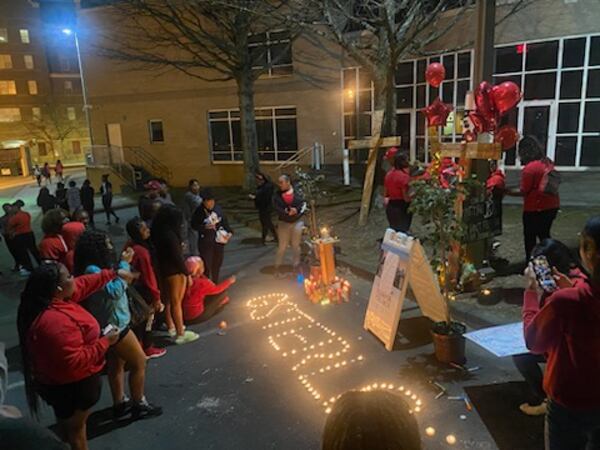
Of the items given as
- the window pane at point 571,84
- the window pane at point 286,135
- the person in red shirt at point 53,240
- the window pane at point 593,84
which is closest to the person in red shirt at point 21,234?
the person in red shirt at point 53,240

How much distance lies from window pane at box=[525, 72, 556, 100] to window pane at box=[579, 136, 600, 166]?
203 centimetres

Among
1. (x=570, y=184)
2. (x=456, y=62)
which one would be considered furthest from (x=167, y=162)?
(x=570, y=184)

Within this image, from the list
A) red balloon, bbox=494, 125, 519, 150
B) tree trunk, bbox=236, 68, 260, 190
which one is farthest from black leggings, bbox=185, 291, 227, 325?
tree trunk, bbox=236, 68, 260, 190

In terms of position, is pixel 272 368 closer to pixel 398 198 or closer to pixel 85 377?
pixel 85 377

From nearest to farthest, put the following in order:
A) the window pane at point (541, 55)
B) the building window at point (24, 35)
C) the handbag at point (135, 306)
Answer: the handbag at point (135, 306) → the window pane at point (541, 55) → the building window at point (24, 35)

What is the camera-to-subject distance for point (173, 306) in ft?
18.1

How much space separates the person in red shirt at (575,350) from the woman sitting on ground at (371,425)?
5.00ft

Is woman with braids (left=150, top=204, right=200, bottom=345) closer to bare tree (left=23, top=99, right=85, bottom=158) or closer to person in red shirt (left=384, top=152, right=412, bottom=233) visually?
person in red shirt (left=384, top=152, right=412, bottom=233)

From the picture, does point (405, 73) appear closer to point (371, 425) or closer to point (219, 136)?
point (219, 136)

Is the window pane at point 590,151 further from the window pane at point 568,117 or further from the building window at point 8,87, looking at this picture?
the building window at point 8,87

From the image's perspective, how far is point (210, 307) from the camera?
22.1ft

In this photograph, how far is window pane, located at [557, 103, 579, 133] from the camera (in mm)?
16094

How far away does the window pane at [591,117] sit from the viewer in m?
15.7

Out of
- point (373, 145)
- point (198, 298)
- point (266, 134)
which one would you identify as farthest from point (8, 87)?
point (198, 298)
